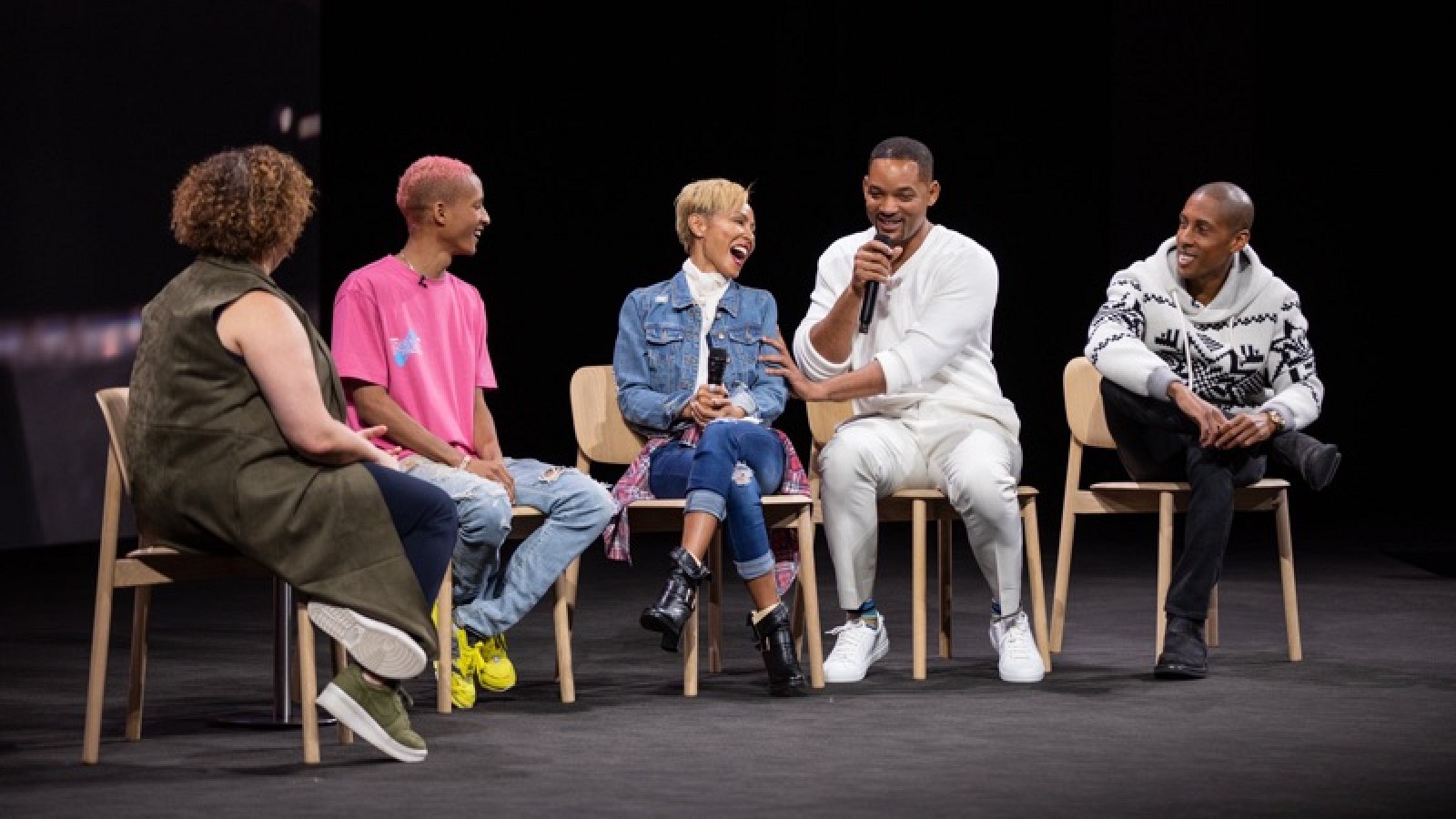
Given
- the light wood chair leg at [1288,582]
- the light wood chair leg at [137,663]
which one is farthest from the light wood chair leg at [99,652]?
the light wood chair leg at [1288,582]

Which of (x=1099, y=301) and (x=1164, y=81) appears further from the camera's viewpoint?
(x=1099, y=301)

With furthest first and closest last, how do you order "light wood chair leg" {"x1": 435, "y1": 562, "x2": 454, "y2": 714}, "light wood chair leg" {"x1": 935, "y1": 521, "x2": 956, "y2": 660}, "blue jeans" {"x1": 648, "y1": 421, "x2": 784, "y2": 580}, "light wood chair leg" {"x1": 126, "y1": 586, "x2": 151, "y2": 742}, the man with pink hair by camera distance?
"light wood chair leg" {"x1": 935, "y1": 521, "x2": 956, "y2": 660}, "blue jeans" {"x1": 648, "y1": 421, "x2": 784, "y2": 580}, the man with pink hair, "light wood chair leg" {"x1": 435, "y1": 562, "x2": 454, "y2": 714}, "light wood chair leg" {"x1": 126, "y1": 586, "x2": 151, "y2": 742}

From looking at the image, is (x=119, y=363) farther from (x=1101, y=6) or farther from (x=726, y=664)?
(x=1101, y=6)

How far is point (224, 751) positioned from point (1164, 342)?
7.31 ft

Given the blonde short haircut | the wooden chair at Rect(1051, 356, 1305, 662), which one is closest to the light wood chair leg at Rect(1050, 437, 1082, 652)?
the wooden chair at Rect(1051, 356, 1305, 662)

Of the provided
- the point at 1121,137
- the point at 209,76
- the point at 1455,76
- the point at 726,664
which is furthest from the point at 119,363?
the point at 1455,76

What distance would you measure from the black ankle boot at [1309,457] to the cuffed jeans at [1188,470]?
0.07 metres

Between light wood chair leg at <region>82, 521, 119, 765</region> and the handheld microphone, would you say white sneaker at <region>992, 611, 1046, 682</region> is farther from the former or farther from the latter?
light wood chair leg at <region>82, 521, 119, 765</region>

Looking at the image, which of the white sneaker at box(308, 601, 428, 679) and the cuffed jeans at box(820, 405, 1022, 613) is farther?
the cuffed jeans at box(820, 405, 1022, 613)

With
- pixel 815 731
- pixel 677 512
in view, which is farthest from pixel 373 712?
pixel 677 512

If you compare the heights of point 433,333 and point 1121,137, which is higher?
point 1121,137

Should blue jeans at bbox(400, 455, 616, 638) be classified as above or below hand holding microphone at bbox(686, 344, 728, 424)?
below

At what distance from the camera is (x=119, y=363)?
23.8 ft

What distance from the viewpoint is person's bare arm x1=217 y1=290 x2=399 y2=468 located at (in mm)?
3188
